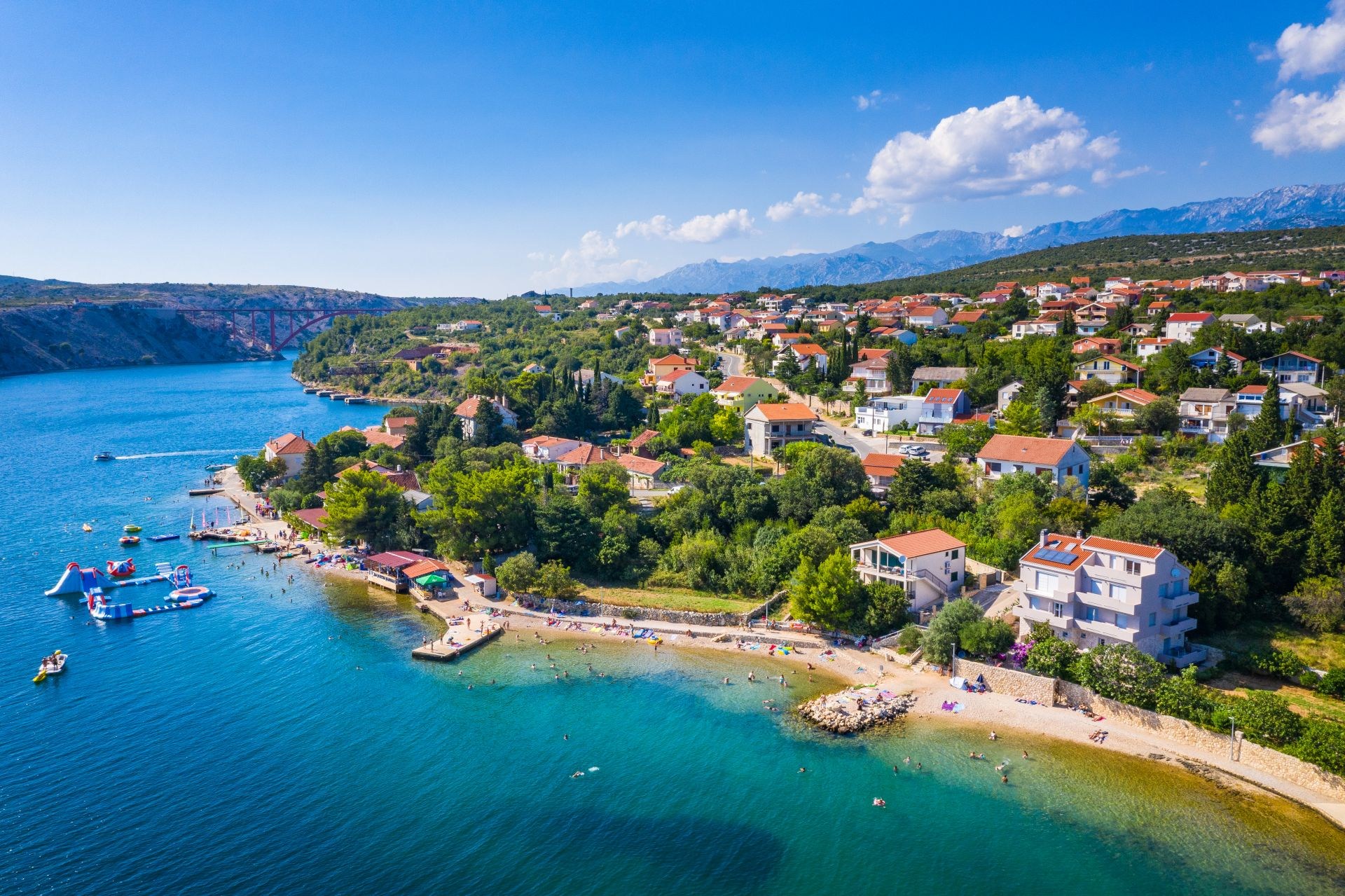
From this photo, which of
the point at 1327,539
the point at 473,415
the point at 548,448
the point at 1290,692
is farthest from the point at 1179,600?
the point at 473,415

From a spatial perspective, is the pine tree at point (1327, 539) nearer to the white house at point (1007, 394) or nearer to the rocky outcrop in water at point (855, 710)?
the rocky outcrop in water at point (855, 710)

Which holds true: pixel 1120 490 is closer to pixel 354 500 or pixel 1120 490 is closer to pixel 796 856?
pixel 796 856

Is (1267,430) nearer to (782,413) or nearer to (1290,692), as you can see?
(1290,692)

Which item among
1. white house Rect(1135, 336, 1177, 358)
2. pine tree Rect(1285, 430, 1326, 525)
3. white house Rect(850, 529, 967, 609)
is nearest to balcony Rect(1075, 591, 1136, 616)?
white house Rect(850, 529, 967, 609)

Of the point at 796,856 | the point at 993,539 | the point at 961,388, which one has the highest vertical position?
the point at 961,388

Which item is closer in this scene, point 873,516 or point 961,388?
point 873,516

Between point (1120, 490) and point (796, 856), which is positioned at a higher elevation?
point (1120, 490)

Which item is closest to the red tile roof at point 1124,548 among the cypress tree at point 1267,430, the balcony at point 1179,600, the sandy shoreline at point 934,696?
the balcony at point 1179,600

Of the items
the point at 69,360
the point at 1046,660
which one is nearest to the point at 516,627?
the point at 1046,660
